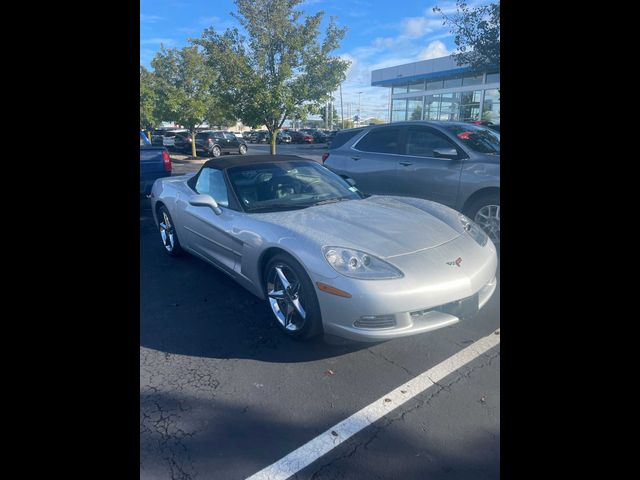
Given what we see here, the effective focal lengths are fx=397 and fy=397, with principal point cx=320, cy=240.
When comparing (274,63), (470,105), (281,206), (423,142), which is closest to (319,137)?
(470,105)

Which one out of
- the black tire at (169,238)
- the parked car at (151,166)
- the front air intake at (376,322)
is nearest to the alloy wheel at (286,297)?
the front air intake at (376,322)

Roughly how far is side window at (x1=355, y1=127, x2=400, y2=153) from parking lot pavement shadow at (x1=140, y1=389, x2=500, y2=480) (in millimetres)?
4241

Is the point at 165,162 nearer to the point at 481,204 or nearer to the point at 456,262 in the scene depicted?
the point at 481,204

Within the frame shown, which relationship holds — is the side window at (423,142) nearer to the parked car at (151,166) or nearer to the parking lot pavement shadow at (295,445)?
the parking lot pavement shadow at (295,445)

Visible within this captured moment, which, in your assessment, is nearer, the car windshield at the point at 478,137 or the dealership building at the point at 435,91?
the car windshield at the point at 478,137

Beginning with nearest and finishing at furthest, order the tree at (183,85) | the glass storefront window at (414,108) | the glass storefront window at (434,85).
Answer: the tree at (183,85) → the glass storefront window at (434,85) → the glass storefront window at (414,108)

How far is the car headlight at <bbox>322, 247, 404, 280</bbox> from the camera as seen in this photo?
255 centimetres

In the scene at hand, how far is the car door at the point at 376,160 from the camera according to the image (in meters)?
5.73

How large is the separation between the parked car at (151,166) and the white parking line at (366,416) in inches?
257

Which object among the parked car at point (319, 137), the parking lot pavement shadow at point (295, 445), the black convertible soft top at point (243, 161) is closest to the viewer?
the parking lot pavement shadow at point (295, 445)
